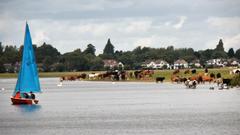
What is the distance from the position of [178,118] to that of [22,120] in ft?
41.4

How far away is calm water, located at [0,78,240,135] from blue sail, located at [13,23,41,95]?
197 centimetres

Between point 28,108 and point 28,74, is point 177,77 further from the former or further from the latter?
point 28,108

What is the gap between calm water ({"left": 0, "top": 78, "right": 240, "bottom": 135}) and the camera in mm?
55969

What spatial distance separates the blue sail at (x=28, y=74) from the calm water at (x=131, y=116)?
6.46 feet

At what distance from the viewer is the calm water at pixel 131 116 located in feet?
184

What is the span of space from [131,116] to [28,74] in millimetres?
18871

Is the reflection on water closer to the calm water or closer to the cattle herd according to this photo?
the calm water

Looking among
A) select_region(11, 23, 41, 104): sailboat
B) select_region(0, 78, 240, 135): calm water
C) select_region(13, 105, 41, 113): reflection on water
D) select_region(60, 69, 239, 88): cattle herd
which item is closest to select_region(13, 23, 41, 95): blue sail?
select_region(11, 23, 41, 104): sailboat

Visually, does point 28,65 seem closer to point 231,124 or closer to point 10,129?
point 10,129

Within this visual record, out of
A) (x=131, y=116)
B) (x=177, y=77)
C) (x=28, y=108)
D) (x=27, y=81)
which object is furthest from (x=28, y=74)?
(x=177, y=77)

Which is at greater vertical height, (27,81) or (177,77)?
(177,77)

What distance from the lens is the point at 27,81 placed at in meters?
82.4

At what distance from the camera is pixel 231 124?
5709 cm

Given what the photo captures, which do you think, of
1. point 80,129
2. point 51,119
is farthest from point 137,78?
point 80,129
